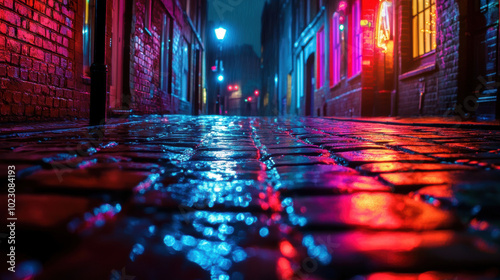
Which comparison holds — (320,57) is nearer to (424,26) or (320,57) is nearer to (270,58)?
(424,26)

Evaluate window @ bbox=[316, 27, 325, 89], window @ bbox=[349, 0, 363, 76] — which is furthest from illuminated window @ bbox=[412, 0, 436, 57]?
window @ bbox=[316, 27, 325, 89]

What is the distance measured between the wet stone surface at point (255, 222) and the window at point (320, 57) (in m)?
15.0

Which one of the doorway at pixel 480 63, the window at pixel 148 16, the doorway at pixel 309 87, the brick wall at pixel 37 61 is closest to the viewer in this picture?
the brick wall at pixel 37 61

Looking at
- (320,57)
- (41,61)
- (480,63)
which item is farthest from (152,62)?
(320,57)

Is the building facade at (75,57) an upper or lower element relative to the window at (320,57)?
lower

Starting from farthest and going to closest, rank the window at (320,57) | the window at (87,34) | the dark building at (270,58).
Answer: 1. the dark building at (270,58)
2. the window at (320,57)
3. the window at (87,34)

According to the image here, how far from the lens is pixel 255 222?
0.75 meters

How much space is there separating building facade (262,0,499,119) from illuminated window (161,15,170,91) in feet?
20.0

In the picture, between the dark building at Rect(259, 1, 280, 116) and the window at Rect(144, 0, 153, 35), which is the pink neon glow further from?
the dark building at Rect(259, 1, 280, 116)

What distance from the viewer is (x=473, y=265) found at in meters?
0.55

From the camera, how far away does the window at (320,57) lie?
15609 millimetres

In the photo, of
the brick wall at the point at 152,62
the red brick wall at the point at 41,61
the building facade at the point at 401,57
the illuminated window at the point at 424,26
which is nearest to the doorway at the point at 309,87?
the building facade at the point at 401,57

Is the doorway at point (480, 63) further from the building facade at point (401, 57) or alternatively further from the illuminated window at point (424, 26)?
the illuminated window at point (424, 26)

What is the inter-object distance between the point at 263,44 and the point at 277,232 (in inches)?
1524
